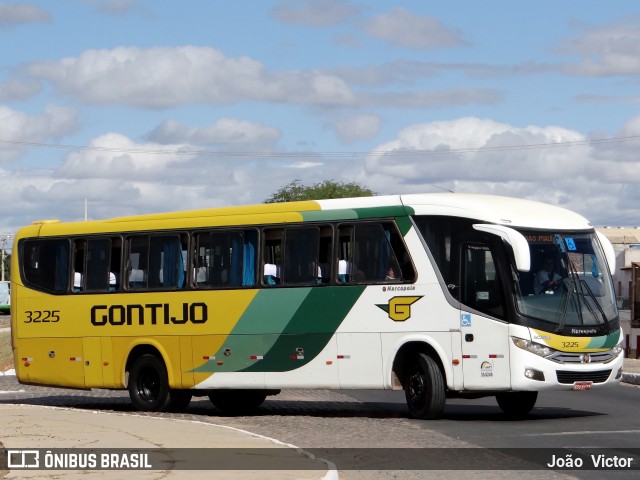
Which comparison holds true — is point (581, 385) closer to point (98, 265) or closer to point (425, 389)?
point (425, 389)

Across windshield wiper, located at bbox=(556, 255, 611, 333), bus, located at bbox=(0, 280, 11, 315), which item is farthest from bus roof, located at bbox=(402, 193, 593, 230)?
bus, located at bbox=(0, 280, 11, 315)

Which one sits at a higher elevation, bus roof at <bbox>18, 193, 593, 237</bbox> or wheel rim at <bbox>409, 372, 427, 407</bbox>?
bus roof at <bbox>18, 193, 593, 237</bbox>

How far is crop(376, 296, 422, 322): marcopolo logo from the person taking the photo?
20344 millimetres

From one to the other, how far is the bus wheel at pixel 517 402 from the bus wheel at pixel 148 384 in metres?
5.83

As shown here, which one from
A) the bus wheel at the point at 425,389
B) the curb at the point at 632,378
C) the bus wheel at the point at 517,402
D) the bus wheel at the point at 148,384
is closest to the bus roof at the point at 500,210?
the bus wheel at the point at 425,389

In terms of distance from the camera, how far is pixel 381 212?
20.8 meters

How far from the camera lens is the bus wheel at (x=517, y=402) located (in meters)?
21.1

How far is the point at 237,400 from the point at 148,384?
168cm

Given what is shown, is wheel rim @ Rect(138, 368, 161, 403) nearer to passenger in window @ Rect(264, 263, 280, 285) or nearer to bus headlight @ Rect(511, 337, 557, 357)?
passenger in window @ Rect(264, 263, 280, 285)

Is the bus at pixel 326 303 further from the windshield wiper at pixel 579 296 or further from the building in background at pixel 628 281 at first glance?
the building in background at pixel 628 281

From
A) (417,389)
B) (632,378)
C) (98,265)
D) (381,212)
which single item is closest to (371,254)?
(381,212)

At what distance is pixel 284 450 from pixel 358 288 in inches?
252

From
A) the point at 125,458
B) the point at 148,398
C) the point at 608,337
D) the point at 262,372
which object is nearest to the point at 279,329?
the point at 262,372

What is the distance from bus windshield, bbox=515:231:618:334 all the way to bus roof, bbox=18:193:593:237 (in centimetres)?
32
